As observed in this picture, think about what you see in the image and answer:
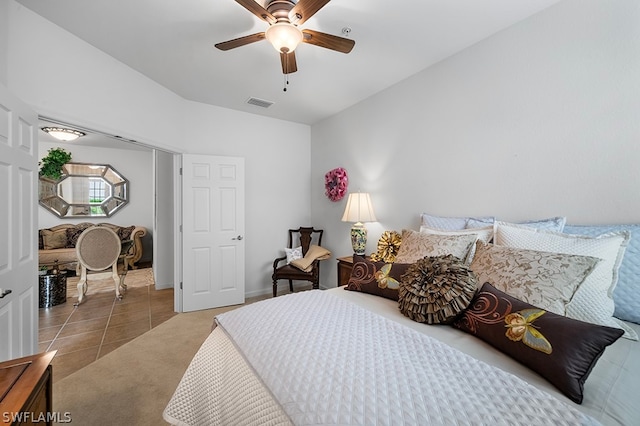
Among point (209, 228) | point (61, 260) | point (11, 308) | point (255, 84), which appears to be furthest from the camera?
point (61, 260)

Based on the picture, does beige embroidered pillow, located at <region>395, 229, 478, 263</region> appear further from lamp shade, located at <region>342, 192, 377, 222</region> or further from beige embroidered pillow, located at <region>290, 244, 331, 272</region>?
beige embroidered pillow, located at <region>290, 244, 331, 272</region>

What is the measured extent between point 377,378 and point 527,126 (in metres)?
2.04

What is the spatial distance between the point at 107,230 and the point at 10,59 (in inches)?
104

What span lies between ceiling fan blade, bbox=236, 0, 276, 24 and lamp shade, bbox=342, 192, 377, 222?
1.88m

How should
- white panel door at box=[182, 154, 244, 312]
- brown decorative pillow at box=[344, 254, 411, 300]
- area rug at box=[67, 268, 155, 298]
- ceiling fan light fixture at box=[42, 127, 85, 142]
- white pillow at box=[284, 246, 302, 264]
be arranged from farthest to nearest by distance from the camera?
area rug at box=[67, 268, 155, 298] → ceiling fan light fixture at box=[42, 127, 85, 142] → white pillow at box=[284, 246, 302, 264] → white panel door at box=[182, 154, 244, 312] → brown decorative pillow at box=[344, 254, 411, 300]

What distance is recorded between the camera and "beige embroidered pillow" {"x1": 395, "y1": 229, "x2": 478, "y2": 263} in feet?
5.66

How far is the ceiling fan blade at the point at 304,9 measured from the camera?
154cm

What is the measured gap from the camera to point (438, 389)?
795 millimetres

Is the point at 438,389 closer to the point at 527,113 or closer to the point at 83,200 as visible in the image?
the point at 527,113

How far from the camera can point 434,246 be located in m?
1.80

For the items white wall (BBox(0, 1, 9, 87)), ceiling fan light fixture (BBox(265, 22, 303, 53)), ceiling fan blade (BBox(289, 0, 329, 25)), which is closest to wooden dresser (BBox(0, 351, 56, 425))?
white wall (BBox(0, 1, 9, 87))

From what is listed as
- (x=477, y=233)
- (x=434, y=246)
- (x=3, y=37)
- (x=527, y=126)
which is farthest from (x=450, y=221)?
(x=3, y=37)

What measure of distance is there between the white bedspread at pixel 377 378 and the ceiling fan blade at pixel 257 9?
172 centimetres

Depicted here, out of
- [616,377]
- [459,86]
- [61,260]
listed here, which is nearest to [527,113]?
[459,86]
